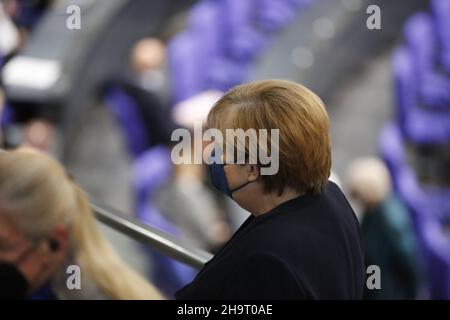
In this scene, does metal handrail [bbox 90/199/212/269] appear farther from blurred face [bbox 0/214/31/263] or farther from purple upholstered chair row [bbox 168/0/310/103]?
purple upholstered chair row [bbox 168/0/310/103]

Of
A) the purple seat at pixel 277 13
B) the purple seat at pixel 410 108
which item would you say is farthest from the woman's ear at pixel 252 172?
the purple seat at pixel 277 13

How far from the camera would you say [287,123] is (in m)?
1.57

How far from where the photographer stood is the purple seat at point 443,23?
6.05 m

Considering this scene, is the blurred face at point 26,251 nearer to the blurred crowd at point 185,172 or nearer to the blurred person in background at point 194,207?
the blurred crowd at point 185,172

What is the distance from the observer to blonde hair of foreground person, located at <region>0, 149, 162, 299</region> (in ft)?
5.69

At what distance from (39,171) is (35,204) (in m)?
0.06

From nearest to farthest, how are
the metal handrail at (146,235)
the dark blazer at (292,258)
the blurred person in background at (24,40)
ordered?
the dark blazer at (292,258) → the metal handrail at (146,235) → the blurred person in background at (24,40)

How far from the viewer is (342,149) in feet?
21.9

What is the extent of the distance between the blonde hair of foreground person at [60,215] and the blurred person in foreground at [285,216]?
292mm

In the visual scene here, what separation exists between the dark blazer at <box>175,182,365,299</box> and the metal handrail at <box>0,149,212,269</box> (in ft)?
2.13

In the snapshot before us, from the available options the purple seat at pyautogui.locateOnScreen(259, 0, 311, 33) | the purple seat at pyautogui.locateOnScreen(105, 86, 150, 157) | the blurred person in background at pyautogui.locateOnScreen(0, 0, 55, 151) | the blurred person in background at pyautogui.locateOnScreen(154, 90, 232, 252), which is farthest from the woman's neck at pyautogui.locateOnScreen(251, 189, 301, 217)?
the purple seat at pyautogui.locateOnScreen(259, 0, 311, 33)

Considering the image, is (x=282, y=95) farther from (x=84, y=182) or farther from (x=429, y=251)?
(x=84, y=182)

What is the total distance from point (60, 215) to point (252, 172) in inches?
15.9

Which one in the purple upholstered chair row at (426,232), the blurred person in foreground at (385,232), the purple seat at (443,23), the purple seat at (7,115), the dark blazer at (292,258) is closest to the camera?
the dark blazer at (292,258)
